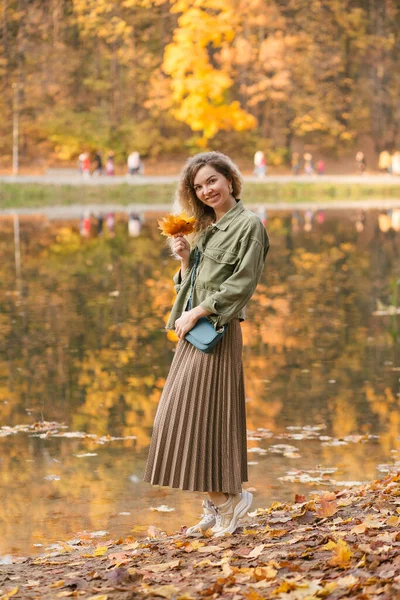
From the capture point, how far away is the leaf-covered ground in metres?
4.75

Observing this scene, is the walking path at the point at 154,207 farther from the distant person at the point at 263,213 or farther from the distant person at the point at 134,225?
the distant person at the point at 134,225

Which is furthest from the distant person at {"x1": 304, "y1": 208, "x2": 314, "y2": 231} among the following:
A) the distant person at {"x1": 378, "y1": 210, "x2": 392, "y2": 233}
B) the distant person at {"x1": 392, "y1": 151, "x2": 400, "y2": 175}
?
the distant person at {"x1": 392, "y1": 151, "x2": 400, "y2": 175}

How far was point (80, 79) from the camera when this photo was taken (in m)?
58.3

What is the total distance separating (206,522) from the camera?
607 centimetres

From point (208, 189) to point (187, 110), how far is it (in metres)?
44.1

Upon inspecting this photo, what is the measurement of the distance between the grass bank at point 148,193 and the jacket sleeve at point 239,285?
32.4 meters

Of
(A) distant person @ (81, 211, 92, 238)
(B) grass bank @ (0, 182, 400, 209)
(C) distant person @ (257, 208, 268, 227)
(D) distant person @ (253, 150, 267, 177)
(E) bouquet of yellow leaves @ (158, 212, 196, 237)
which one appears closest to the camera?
(E) bouquet of yellow leaves @ (158, 212, 196, 237)

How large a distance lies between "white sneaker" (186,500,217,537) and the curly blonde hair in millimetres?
1384

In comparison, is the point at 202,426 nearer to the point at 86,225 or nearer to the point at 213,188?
the point at 213,188

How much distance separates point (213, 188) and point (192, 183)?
7.2 inches

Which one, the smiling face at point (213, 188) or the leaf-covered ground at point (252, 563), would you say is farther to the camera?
the smiling face at point (213, 188)

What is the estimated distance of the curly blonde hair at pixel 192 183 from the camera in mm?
5920

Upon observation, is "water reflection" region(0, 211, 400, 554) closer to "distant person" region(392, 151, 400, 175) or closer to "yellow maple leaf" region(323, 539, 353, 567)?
"yellow maple leaf" region(323, 539, 353, 567)

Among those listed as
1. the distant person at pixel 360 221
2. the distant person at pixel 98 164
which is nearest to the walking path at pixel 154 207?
the distant person at pixel 360 221
